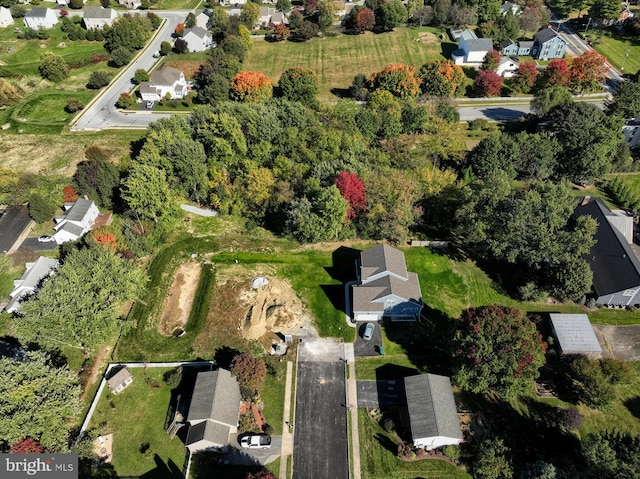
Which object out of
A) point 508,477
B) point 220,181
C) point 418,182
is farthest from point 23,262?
point 508,477

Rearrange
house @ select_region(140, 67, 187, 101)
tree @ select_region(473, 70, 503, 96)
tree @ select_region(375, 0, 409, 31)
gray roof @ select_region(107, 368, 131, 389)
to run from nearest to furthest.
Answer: gray roof @ select_region(107, 368, 131, 389)
tree @ select_region(473, 70, 503, 96)
house @ select_region(140, 67, 187, 101)
tree @ select_region(375, 0, 409, 31)

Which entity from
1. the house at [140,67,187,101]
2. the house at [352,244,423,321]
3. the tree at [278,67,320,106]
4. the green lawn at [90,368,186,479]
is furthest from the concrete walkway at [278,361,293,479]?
the house at [140,67,187,101]

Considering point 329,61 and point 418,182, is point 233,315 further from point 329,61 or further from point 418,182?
point 329,61

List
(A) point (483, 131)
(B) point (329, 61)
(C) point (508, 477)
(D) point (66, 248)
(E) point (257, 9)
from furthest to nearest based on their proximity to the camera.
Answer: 1. (E) point (257, 9)
2. (B) point (329, 61)
3. (A) point (483, 131)
4. (D) point (66, 248)
5. (C) point (508, 477)

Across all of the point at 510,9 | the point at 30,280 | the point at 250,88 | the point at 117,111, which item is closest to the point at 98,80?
the point at 117,111

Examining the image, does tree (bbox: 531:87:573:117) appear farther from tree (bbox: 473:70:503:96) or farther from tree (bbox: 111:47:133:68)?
tree (bbox: 111:47:133:68)

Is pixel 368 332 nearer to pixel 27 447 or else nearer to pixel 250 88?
pixel 27 447
